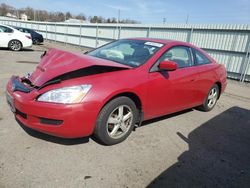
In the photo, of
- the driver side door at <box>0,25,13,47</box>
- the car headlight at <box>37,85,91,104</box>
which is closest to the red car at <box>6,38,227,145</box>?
the car headlight at <box>37,85,91,104</box>

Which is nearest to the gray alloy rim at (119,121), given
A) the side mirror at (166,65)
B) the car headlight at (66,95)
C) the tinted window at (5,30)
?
the car headlight at (66,95)

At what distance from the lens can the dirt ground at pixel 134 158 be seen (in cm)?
277

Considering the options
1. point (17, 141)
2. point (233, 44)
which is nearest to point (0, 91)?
point (17, 141)

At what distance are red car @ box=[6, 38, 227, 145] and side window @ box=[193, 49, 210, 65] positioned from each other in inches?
14.0

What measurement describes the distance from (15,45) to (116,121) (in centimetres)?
1320

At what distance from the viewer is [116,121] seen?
3.51 meters

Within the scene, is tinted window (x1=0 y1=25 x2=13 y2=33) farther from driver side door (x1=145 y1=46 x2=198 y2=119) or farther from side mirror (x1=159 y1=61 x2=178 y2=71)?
side mirror (x1=159 y1=61 x2=178 y2=71)

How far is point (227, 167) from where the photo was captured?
3.30 meters

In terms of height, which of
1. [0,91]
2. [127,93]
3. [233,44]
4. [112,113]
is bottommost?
[0,91]

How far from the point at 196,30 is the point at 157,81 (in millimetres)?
10232

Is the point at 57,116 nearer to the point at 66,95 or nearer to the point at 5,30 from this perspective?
the point at 66,95

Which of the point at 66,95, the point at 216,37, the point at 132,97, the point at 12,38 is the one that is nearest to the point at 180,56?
the point at 132,97

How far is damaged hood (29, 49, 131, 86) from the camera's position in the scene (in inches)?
129

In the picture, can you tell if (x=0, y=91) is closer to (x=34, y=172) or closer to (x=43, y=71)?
(x=43, y=71)
